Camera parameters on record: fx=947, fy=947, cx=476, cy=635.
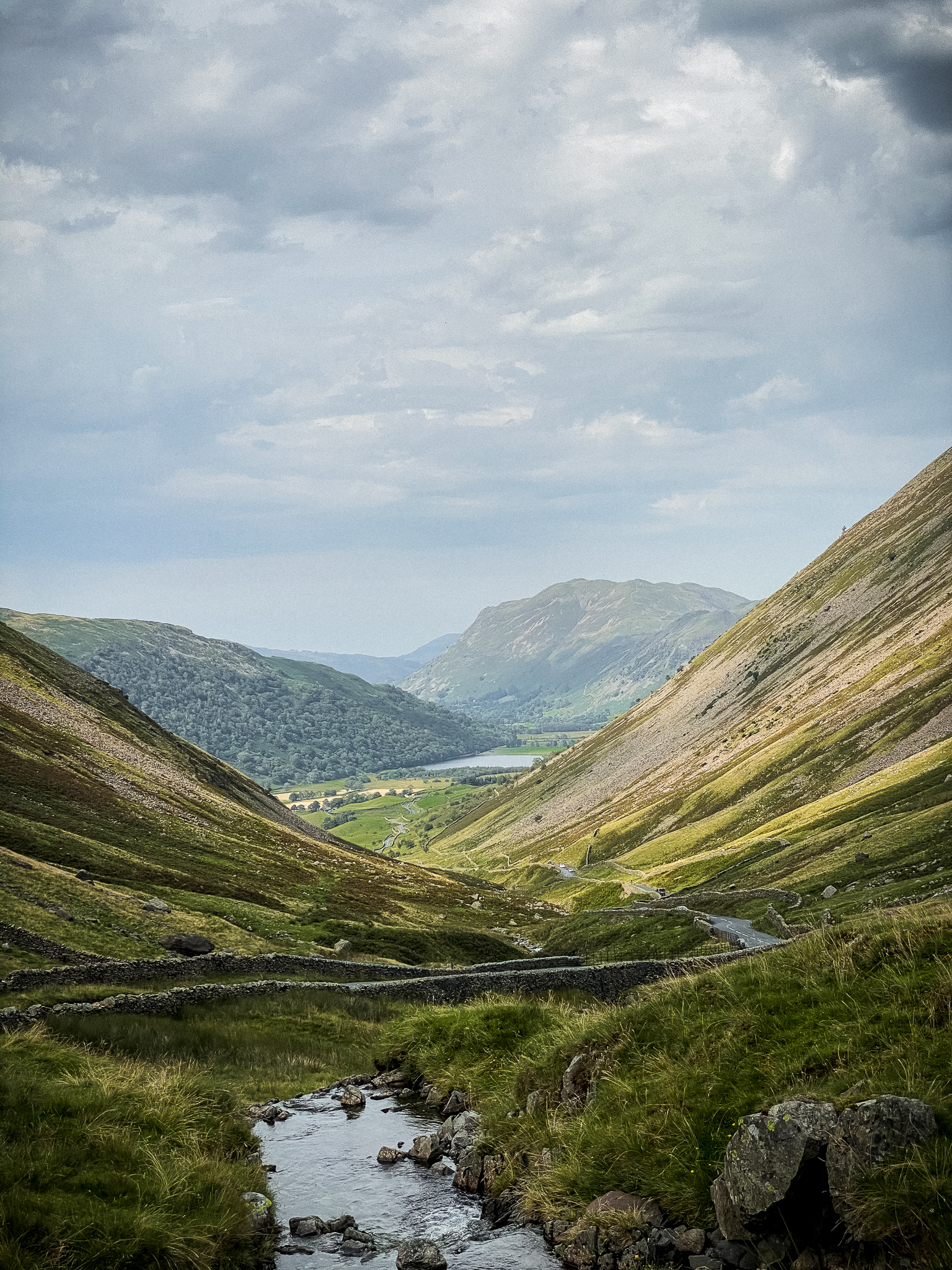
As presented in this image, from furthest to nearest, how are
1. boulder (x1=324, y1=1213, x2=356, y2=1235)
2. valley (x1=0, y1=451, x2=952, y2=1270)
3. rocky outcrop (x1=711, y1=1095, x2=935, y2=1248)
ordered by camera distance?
boulder (x1=324, y1=1213, x2=356, y2=1235) → valley (x1=0, y1=451, x2=952, y2=1270) → rocky outcrop (x1=711, y1=1095, x2=935, y2=1248)

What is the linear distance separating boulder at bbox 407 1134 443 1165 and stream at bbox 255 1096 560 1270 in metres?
0.24

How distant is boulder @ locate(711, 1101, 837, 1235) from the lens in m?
15.9

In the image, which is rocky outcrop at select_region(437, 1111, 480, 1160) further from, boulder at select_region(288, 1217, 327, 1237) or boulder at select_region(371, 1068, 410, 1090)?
boulder at select_region(371, 1068, 410, 1090)

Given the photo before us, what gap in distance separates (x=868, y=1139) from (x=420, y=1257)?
9.01m

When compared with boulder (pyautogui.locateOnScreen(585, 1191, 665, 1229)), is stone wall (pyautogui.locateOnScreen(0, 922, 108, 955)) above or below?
below

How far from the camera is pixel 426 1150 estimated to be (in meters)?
24.8

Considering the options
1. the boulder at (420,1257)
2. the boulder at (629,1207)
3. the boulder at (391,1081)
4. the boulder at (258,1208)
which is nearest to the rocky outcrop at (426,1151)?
the boulder at (258,1208)

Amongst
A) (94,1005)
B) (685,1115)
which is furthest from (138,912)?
(685,1115)

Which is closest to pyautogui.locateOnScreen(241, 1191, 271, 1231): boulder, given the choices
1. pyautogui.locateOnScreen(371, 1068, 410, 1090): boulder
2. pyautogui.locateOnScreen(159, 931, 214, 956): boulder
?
pyautogui.locateOnScreen(371, 1068, 410, 1090): boulder

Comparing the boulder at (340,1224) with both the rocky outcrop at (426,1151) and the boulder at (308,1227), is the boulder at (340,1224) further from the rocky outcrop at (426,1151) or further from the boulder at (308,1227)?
the rocky outcrop at (426,1151)

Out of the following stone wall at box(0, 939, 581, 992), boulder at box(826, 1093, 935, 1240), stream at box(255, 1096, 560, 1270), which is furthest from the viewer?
stone wall at box(0, 939, 581, 992)

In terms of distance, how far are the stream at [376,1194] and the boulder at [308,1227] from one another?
0.58 ft

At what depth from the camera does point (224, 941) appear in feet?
215

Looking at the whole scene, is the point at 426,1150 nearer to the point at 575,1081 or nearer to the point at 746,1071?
the point at 575,1081
